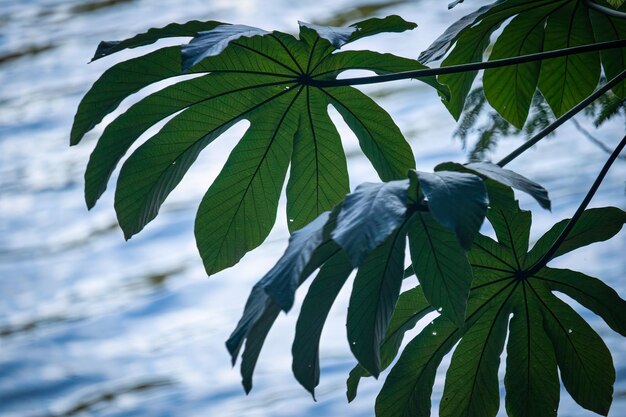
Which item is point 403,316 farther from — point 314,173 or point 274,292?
point 274,292

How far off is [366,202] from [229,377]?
1769 millimetres

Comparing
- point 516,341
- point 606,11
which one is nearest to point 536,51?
point 606,11

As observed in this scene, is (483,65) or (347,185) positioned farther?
(347,185)

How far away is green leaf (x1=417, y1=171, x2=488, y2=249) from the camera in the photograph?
644 millimetres

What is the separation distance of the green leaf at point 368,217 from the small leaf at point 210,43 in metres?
0.19

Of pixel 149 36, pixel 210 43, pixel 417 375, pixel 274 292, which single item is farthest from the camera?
pixel 417 375

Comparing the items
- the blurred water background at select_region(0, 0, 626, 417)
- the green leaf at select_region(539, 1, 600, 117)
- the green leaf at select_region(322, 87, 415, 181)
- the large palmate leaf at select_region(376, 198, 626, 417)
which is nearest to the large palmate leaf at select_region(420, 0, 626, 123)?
the green leaf at select_region(539, 1, 600, 117)

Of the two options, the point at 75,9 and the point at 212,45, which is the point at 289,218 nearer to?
the point at 212,45

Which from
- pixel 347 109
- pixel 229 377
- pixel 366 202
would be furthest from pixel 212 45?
pixel 229 377

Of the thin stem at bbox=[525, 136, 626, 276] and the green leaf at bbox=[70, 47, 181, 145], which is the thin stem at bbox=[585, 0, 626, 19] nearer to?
the thin stem at bbox=[525, 136, 626, 276]

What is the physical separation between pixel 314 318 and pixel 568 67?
30.5 inches

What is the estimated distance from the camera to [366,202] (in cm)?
68

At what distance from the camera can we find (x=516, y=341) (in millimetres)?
1105

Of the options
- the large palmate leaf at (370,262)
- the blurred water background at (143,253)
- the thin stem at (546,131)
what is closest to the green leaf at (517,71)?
the thin stem at (546,131)
